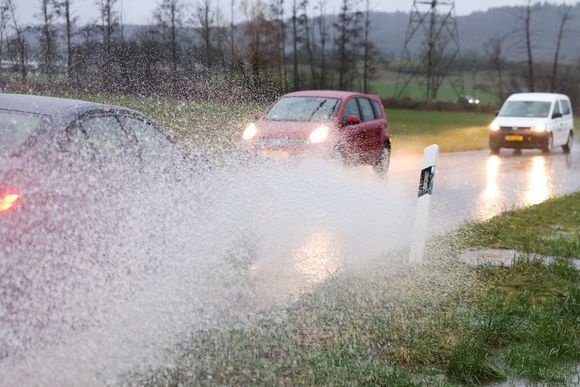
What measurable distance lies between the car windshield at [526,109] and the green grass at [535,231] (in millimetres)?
12964

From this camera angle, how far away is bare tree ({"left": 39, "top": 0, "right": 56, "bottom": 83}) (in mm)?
19375

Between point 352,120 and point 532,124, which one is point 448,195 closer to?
point 352,120

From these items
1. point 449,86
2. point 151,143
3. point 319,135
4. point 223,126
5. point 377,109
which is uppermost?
point 151,143

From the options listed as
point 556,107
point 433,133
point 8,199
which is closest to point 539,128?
point 556,107

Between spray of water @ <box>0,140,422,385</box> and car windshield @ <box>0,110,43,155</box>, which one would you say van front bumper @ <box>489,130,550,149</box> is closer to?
spray of water @ <box>0,140,422,385</box>

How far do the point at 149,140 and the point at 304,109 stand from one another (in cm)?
832

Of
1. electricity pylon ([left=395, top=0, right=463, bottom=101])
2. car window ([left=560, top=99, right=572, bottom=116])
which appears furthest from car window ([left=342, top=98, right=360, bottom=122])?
electricity pylon ([left=395, top=0, right=463, bottom=101])

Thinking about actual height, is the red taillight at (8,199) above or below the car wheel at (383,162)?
above

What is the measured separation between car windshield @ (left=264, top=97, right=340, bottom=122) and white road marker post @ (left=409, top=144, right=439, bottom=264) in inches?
252

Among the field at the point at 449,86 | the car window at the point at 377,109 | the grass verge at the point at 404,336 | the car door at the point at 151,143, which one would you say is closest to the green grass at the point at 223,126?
the car door at the point at 151,143

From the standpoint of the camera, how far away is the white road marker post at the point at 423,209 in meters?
7.11

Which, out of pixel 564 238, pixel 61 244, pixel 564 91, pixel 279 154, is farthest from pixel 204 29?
pixel 61 244

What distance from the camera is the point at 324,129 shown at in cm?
1316

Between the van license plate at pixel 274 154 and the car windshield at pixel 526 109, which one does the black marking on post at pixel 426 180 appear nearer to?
the van license plate at pixel 274 154
